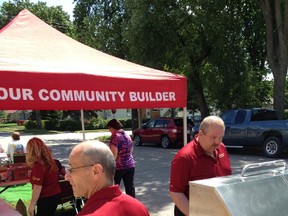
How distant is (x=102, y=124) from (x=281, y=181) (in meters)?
40.0

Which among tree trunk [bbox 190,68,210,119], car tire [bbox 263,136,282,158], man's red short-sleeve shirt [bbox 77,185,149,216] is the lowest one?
car tire [bbox 263,136,282,158]

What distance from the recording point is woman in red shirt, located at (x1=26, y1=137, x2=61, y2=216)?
462 centimetres

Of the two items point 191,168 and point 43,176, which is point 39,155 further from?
point 191,168

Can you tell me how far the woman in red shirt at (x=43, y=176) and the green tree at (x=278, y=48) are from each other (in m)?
12.9

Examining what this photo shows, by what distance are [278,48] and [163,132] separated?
6673 millimetres

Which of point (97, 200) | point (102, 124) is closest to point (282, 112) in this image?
point (97, 200)

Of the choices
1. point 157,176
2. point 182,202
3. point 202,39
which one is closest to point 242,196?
point 182,202

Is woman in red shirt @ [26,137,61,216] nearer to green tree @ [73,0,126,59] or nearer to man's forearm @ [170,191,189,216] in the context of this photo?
man's forearm @ [170,191,189,216]

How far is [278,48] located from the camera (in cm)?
1639

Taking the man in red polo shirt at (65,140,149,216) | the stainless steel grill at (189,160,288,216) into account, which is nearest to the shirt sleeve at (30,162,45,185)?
the stainless steel grill at (189,160,288,216)

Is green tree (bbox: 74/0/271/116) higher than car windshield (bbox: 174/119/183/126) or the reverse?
higher

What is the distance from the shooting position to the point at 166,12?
18797 millimetres

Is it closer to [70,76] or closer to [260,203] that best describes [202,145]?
[260,203]

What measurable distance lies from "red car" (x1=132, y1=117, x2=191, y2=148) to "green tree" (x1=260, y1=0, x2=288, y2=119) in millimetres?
4797
